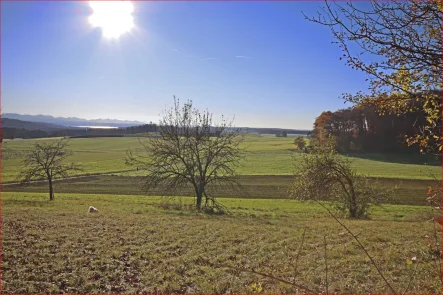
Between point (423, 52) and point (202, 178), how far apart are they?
18166mm

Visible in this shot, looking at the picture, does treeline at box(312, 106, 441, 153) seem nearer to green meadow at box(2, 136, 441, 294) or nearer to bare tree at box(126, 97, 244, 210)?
bare tree at box(126, 97, 244, 210)

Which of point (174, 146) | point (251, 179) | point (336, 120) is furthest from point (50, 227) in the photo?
point (336, 120)

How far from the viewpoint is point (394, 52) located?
4.87m

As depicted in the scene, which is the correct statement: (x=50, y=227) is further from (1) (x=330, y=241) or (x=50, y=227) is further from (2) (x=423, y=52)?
(2) (x=423, y=52)

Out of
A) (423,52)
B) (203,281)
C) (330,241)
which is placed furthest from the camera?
(330,241)

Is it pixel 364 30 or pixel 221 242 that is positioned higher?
pixel 364 30

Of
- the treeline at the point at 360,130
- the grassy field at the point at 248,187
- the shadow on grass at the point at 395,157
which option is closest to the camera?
the grassy field at the point at 248,187

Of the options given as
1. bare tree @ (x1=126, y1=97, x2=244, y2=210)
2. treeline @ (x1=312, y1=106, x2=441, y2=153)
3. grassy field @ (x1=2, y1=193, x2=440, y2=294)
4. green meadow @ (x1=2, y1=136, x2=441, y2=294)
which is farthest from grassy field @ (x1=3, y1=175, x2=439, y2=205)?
treeline @ (x1=312, y1=106, x2=441, y2=153)

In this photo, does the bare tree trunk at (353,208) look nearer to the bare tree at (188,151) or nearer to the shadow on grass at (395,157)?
the bare tree at (188,151)

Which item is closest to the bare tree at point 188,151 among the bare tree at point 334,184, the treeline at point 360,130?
the bare tree at point 334,184

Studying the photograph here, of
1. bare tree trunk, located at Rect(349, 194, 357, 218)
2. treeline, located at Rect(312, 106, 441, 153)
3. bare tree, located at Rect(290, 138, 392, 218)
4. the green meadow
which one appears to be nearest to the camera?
the green meadow

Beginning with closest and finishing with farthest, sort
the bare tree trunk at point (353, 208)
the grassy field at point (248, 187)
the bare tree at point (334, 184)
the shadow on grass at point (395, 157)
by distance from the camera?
the bare tree at point (334, 184) → the bare tree trunk at point (353, 208) → the grassy field at point (248, 187) → the shadow on grass at point (395, 157)

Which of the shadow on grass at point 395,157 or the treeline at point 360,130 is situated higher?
the treeline at point 360,130

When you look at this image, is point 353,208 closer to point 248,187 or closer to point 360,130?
point 248,187
